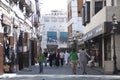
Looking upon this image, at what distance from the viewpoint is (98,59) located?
47.2 metres

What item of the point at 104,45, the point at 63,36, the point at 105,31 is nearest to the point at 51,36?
the point at 63,36

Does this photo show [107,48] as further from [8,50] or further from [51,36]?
[51,36]

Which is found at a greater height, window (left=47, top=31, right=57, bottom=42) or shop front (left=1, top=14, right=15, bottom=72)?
window (left=47, top=31, right=57, bottom=42)

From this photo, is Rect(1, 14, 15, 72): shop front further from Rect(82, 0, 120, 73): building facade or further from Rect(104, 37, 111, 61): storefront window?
Rect(104, 37, 111, 61): storefront window

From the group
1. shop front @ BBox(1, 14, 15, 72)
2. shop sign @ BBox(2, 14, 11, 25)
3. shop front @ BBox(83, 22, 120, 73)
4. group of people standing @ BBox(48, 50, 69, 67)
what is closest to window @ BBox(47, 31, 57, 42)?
group of people standing @ BBox(48, 50, 69, 67)

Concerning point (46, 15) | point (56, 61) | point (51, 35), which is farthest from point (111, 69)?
point (46, 15)

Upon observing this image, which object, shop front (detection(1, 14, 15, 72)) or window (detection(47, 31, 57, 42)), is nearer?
shop front (detection(1, 14, 15, 72))

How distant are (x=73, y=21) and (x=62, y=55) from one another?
3712 centimetres

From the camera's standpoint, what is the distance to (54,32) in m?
118

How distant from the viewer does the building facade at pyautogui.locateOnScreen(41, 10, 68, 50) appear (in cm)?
11519

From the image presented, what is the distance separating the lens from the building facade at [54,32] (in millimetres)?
115188

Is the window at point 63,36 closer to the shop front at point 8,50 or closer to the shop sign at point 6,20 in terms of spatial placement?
the shop front at point 8,50

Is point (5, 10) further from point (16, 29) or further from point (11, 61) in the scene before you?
point (16, 29)

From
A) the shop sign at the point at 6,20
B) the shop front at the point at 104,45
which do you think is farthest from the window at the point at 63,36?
the shop sign at the point at 6,20
